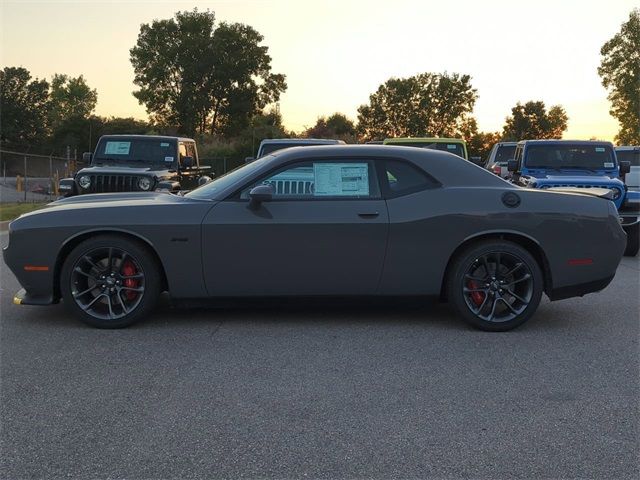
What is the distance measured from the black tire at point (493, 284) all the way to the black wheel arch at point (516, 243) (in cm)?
4

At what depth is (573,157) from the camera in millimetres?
11422

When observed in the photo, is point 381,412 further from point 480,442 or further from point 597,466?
point 597,466

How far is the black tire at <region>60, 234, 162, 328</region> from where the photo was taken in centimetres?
516

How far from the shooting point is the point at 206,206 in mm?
5262

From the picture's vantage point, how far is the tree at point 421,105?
6153 centimetres

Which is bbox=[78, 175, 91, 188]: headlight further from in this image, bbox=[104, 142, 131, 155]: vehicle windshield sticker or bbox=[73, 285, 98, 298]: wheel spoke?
bbox=[73, 285, 98, 298]: wheel spoke

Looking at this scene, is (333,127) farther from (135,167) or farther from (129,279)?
(129,279)

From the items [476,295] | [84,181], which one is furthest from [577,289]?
[84,181]

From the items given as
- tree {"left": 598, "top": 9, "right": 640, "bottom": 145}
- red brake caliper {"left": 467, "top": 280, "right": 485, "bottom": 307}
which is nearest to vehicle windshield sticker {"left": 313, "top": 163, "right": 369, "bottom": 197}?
red brake caliper {"left": 467, "top": 280, "right": 485, "bottom": 307}

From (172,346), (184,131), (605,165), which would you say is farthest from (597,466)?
(184,131)

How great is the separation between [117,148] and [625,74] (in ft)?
164

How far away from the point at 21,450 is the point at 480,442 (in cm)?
216

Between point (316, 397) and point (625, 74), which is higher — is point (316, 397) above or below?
below

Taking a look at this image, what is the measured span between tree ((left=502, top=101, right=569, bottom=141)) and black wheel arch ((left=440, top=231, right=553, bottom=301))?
208ft
